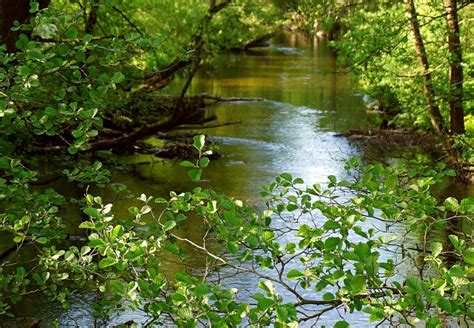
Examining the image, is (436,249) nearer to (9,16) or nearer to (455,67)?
(9,16)

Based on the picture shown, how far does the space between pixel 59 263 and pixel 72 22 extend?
Result: 5.12 ft

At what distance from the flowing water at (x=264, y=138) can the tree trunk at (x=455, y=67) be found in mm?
2024

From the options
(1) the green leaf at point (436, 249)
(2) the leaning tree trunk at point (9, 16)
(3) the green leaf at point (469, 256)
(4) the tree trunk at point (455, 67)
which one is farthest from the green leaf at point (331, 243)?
(4) the tree trunk at point (455, 67)

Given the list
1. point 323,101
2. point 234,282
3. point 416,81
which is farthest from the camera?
point 323,101

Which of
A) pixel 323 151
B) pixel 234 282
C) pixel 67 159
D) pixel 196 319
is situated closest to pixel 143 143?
pixel 323 151

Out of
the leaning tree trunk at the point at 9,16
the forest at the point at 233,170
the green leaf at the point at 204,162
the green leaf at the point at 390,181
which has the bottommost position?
the forest at the point at 233,170

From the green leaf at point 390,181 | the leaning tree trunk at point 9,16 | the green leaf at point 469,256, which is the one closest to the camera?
the green leaf at point 469,256

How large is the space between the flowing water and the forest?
70 millimetres

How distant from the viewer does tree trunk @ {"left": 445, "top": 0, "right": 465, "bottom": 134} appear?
37.0ft

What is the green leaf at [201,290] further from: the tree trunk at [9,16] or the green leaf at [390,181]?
the tree trunk at [9,16]

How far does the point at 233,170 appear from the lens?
16.5m

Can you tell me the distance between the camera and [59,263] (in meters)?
4.52

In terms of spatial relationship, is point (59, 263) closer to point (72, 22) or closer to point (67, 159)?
point (72, 22)

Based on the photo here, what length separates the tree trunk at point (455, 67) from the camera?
37.0 feet
